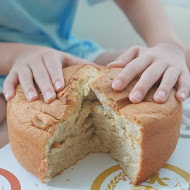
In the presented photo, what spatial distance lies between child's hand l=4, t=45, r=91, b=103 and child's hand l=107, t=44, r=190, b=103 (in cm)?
18

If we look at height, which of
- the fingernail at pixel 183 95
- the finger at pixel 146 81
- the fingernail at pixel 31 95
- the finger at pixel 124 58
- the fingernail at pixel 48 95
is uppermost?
the finger at pixel 146 81

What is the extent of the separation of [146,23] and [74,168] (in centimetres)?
81

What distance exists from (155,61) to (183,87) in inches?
5.4

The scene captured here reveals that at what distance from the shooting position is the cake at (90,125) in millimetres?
1004

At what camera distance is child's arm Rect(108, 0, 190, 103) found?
1073 mm

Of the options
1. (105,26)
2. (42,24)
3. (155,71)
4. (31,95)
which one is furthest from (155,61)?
(105,26)

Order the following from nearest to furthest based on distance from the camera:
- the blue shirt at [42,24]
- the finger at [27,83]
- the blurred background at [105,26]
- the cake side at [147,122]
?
the cake side at [147,122] → the finger at [27,83] → the blue shirt at [42,24] → the blurred background at [105,26]

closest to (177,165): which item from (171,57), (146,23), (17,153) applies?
(171,57)

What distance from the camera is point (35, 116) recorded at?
1031 mm

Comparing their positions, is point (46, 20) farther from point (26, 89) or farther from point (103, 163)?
point (103, 163)

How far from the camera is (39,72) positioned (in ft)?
3.84

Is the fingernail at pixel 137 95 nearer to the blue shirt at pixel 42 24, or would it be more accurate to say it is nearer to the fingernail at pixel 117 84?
the fingernail at pixel 117 84

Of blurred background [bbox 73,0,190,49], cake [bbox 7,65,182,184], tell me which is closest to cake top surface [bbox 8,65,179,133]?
cake [bbox 7,65,182,184]

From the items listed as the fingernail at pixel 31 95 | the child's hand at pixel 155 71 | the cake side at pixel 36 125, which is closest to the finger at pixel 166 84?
the child's hand at pixel 155 71
